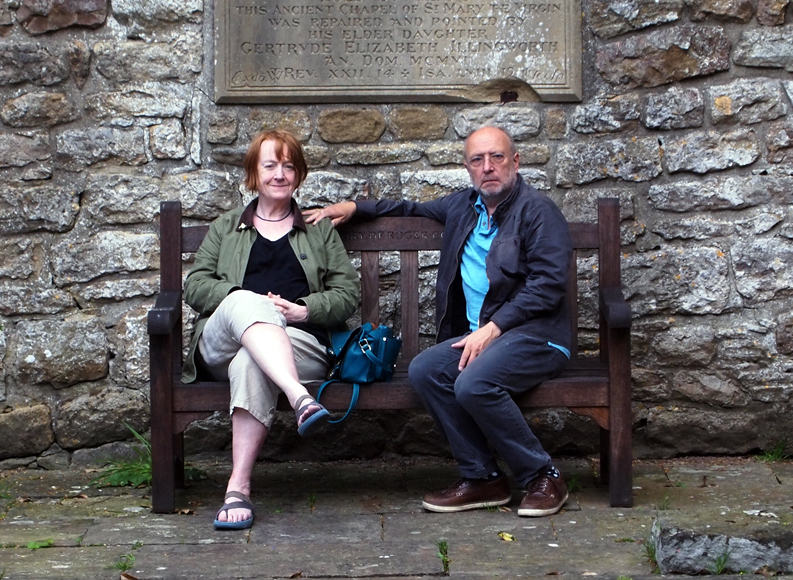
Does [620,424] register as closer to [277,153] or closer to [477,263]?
[477,263]

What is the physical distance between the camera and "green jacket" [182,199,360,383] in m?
3.76

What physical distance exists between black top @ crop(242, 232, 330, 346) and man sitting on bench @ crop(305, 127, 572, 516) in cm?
49

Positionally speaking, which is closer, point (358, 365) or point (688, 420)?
point (358, 365)

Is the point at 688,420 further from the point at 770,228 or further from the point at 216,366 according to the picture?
the point at 216,366

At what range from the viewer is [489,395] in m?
3.54

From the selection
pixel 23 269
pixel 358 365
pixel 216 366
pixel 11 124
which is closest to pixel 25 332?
pixel 23 269

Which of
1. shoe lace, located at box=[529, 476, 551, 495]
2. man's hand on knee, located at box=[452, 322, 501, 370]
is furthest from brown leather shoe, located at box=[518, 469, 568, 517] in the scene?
man's hand on knee, located at box=[452, 322, 501, 370]

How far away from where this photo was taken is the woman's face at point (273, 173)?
12.6ft

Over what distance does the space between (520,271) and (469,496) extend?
795mm

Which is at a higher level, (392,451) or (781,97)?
(781,97)

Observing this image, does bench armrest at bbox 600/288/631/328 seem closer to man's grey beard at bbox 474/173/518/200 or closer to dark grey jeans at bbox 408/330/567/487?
dark grey jeans at bbox 408/330/567/487

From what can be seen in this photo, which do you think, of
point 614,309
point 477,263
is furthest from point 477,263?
point 614,309

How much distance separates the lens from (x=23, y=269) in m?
4.39

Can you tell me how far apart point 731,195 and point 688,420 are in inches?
37.0
